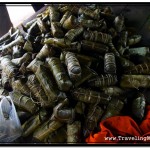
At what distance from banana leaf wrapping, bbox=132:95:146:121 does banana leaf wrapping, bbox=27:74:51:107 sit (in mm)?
668

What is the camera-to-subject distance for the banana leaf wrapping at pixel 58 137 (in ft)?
7.06

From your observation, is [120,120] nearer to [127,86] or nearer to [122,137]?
[122,137]

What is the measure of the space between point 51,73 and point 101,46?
497mm

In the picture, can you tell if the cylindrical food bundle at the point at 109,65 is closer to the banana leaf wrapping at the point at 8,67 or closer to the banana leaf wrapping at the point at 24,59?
the banana leaf wrapping at the point at 24,59

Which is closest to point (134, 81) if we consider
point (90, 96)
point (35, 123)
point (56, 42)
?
point (90, 96)

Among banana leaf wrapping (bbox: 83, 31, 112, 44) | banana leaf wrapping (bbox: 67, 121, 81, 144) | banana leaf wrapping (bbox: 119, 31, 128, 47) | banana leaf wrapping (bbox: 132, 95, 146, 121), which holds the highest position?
banana leaf wrapping (bbox: 83, 31, 112, 44)

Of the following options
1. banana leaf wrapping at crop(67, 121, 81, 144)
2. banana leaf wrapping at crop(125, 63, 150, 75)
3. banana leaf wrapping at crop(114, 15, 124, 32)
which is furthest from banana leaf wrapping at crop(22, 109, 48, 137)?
banana leaf wrapping at crop(114, 15, 124, 32)

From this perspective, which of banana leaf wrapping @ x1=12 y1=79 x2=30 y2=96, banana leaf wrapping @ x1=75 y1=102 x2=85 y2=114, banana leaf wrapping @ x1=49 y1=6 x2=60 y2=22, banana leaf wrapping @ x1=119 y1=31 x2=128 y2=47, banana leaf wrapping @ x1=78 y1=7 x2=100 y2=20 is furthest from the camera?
banana leaf wrapping @ x1=49 y1=6 x2=60 y2=22

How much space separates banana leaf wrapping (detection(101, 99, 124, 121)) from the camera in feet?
7.17

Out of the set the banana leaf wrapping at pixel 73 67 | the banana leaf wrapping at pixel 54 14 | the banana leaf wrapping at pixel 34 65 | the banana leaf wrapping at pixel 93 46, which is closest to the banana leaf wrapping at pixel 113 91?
the banana leaf wrapping at pixel 73 67

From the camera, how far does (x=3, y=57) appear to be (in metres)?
2.87

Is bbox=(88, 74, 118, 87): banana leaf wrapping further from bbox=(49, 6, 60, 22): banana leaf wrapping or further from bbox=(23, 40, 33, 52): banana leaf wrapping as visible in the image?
bbox=(49, 6, 60, 22): banana leaf wrapping

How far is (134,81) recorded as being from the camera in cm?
231

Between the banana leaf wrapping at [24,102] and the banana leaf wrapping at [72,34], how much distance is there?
608 millimetres
